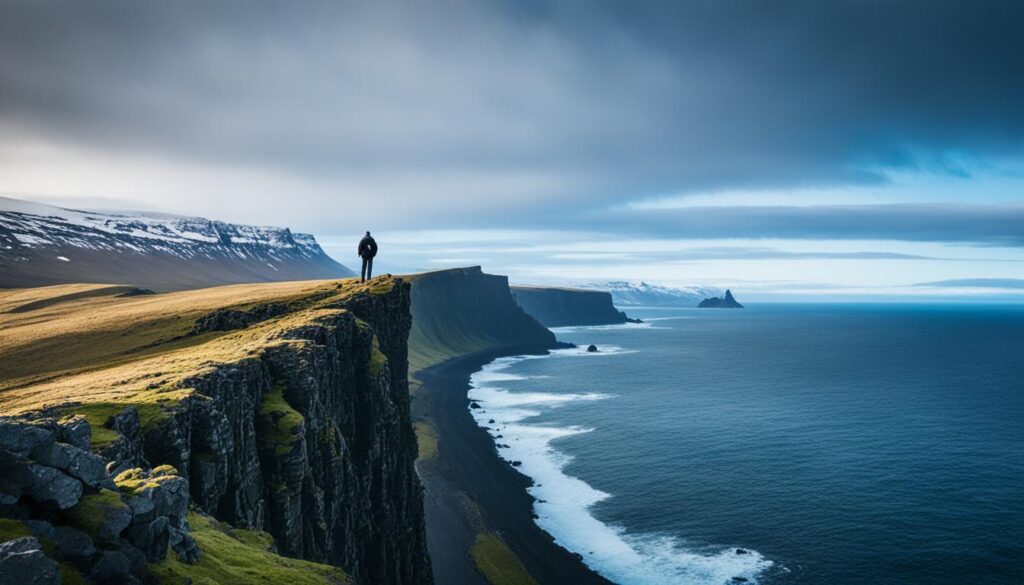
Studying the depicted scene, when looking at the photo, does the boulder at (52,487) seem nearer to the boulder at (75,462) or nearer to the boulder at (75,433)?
the boulder at (75,462)

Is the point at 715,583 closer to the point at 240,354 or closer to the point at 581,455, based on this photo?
the point at 581,455

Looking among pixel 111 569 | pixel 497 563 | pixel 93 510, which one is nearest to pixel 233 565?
pixel 111 569

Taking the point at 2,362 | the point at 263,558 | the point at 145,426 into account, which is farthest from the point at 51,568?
the point at 2,362

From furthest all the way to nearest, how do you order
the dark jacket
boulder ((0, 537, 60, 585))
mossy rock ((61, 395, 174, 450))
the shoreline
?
the shoreline, the dark jacket, mossy rock ((61, 395, 174, 450)), boulder ((0, 537, 60, 585))

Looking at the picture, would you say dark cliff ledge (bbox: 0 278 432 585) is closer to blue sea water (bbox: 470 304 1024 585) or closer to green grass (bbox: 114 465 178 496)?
green grass (bbox: 114 465 178 496)

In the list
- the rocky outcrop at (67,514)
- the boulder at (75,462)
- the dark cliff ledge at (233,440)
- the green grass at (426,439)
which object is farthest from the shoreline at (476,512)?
the boulder at (75,462)

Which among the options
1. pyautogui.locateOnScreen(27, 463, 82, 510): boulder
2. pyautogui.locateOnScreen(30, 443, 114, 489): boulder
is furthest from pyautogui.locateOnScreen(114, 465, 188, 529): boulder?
pyautogui.locateOnScreen(27, 463, 82, 510): boulder
